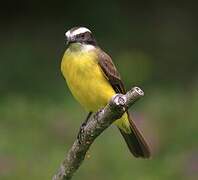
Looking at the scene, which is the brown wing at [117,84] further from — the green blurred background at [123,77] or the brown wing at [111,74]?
the green blurred background at [123,77]

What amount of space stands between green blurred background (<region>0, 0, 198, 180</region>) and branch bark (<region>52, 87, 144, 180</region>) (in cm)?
275

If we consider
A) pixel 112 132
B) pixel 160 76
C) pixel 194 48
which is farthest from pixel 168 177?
pixel 194 48

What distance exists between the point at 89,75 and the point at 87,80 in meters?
0.03

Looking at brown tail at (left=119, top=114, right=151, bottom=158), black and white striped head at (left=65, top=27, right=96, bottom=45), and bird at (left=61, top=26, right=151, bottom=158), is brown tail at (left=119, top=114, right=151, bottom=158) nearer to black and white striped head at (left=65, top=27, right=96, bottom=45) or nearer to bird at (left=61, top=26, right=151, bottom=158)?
bird at (left=61, top=26, right=151, bottom=158)

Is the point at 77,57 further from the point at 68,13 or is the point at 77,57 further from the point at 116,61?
the point at 68,13

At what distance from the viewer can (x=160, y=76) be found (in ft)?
27.7

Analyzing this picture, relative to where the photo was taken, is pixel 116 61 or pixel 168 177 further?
pixel 116 61

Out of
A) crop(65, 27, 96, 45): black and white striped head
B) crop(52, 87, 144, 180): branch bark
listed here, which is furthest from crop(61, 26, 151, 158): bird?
crop(52, 87, 144, 180): branch bark

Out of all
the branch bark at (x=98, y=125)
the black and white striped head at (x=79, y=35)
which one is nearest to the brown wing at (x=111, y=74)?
the black and white striped head at (x=79, y=35)

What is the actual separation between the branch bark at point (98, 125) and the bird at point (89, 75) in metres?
0.63

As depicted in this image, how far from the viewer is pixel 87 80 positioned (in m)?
4.36

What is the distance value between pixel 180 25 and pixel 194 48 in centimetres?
64

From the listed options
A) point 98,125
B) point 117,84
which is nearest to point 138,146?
point 117,84

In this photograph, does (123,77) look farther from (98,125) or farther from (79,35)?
(98,125)
